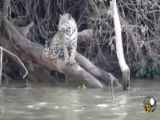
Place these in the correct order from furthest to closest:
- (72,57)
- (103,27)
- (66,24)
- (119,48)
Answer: (103,27)
(66,24)
(72,57)
(119,48)

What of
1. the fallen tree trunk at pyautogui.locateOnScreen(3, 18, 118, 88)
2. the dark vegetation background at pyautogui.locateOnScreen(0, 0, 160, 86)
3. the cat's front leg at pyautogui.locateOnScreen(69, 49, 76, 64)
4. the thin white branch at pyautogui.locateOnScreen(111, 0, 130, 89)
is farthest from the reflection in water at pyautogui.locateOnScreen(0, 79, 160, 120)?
the dark vegetation background at pyautogui.locateOnScreen(0, 0, 160, 86)

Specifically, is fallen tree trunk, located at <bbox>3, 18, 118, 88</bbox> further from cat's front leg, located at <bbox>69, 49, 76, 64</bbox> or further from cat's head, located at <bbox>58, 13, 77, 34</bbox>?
cat's head, located at <bbox>58, 13, 77, 34</bbox>

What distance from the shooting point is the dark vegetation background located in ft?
37.8

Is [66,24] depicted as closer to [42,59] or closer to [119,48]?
[42,59]

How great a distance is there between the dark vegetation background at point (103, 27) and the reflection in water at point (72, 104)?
1191mm

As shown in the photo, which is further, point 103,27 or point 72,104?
point 103,27

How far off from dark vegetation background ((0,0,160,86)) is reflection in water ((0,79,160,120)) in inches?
46.9

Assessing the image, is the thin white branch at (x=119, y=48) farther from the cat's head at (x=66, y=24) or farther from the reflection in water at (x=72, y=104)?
the cat's head at (x=66, y=24)

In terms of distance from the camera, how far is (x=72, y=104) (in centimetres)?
904

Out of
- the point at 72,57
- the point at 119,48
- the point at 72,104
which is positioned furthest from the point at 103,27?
the point at 72,104

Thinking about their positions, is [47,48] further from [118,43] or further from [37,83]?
[118,43]

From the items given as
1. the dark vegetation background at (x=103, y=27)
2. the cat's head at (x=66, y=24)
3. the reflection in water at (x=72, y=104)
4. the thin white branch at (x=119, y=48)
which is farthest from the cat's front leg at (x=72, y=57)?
the thin white branch at (x=119, y=48)

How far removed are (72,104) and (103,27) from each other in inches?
120

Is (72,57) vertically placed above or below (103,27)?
below
